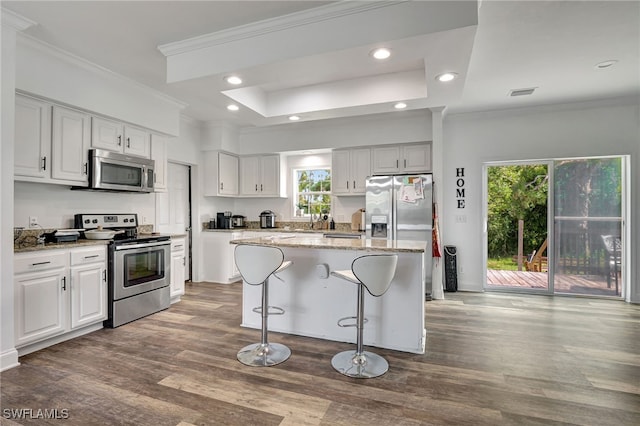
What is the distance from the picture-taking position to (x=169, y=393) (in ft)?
7.00

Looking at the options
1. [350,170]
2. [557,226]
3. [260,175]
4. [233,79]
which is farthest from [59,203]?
[557,226]

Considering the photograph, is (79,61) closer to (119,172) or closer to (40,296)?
(119,172)

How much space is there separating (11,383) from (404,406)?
8.73 feet

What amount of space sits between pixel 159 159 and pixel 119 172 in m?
0.68

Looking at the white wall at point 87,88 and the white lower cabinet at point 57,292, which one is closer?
the white lower cabinet at point 57,292

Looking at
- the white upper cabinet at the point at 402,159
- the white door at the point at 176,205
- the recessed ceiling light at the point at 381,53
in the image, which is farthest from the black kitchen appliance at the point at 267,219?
the recessed ceiling light at the point at 381,53

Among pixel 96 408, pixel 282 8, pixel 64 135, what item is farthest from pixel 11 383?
pixel 282 8

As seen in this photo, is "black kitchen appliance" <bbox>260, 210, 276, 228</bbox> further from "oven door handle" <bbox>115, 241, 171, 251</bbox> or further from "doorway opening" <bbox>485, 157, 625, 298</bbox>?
"doorway opening" <bbox>485, 157, 625, 298</bbox>

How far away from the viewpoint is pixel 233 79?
2992 millimetres

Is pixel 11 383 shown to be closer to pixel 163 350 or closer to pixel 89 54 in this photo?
pixel 163 350

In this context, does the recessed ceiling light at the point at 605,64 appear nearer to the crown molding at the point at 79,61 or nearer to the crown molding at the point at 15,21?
the crown molding at the point at 79,61

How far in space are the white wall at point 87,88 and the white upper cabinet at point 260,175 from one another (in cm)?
173

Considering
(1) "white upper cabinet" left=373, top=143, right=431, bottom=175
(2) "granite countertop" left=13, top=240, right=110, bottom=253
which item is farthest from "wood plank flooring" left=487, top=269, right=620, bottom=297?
(2) "granite countertop" left=13, top=240, right=110, bottom=253

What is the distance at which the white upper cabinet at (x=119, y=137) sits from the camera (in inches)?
137
